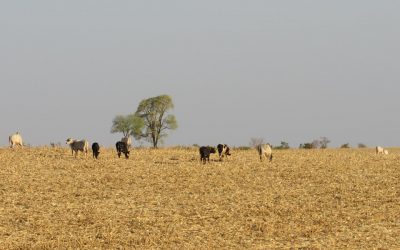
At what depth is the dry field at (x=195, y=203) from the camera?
18.9 metres

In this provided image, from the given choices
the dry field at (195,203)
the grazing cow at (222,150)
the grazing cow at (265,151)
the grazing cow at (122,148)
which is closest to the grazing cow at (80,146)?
the dry field at (195,203)

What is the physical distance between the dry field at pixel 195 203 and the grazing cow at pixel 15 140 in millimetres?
6125

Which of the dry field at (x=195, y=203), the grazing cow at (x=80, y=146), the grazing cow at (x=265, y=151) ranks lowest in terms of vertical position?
the dry field at (x=195, y=203)

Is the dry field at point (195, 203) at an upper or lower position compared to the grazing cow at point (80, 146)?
lower

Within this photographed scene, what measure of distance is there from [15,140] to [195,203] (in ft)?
76.8

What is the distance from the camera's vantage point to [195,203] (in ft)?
80.5

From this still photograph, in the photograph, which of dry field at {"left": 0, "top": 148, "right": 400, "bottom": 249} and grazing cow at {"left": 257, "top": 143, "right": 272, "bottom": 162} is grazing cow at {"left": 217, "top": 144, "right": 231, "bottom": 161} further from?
grazing cow at {"left": 257, "top": 143, "right": 272, "bottom": 162}

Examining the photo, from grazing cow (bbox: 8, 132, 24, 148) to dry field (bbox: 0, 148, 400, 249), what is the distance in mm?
6125

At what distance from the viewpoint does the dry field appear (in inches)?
745

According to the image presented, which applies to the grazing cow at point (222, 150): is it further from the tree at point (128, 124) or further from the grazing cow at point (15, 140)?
the tree at point (128, 124)

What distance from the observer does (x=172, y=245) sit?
1814cm

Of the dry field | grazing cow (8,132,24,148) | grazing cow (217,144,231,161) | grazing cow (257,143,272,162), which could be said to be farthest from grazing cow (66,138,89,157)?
grazing cow (257,143,272,162)

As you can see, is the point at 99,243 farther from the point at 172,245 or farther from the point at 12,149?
the point at 12,149

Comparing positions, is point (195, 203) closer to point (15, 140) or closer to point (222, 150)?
point (222, 150)
